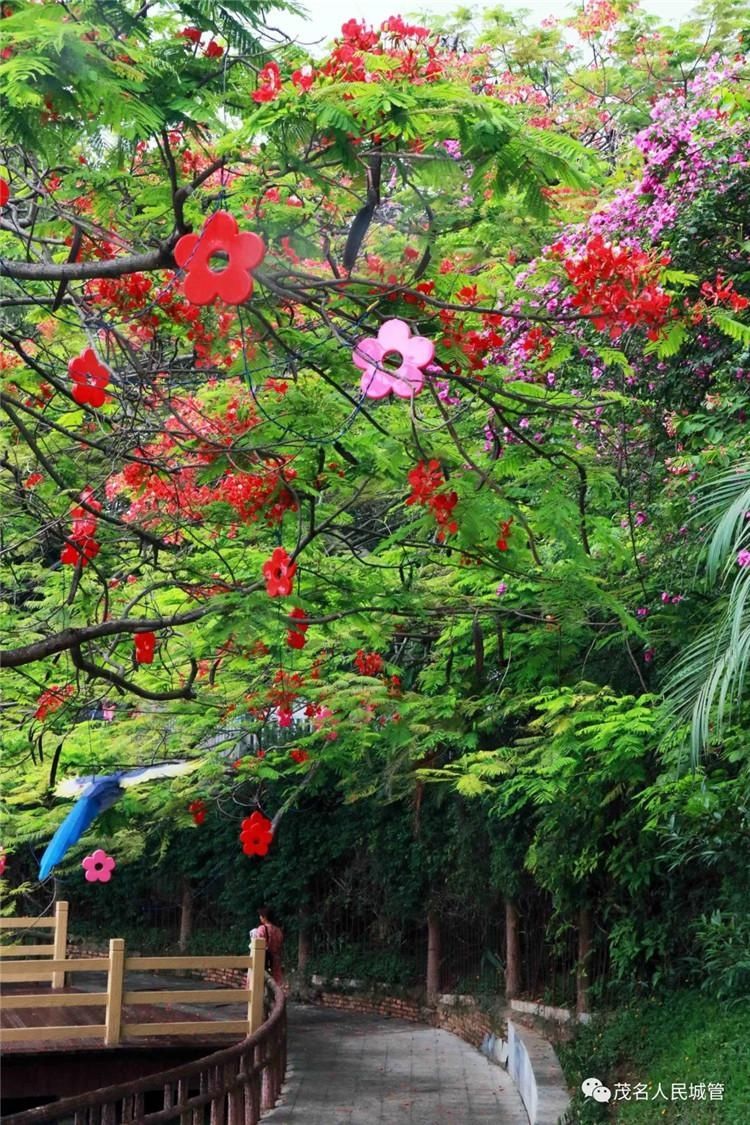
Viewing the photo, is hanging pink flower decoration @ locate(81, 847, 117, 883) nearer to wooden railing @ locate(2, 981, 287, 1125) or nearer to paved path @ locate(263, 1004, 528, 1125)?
paved path @ locate(263, 1004, 528, 1125)

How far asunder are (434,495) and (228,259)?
1.73 m

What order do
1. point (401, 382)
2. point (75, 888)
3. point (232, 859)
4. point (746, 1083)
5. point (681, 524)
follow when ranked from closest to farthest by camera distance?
point (401, 382) → point (746, 1083) → point (681, 524) → point (232, 859) → point (75, 888)

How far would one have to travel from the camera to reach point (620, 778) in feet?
30.3

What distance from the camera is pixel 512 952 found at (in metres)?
13.0

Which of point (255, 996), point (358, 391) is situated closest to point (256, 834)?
point (255, 996)

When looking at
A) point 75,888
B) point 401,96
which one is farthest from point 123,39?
point 75,888

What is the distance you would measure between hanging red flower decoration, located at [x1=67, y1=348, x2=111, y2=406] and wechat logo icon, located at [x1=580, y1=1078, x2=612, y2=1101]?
6.05 meters

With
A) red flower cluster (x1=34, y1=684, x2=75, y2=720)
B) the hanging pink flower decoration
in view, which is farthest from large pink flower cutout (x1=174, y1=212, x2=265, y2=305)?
the hanging pink flower decoration

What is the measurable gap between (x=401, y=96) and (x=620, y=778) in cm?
627

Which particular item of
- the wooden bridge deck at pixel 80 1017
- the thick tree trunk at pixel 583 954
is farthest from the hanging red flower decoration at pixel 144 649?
the thick tree trunk at pixel 583 954

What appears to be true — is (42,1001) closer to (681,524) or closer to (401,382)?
(681,524)

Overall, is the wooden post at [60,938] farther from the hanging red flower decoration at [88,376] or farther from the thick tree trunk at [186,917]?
the hanging red flower decoration at [88,376]

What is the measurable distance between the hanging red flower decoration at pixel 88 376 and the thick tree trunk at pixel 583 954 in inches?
297

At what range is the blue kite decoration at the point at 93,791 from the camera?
11.2m
